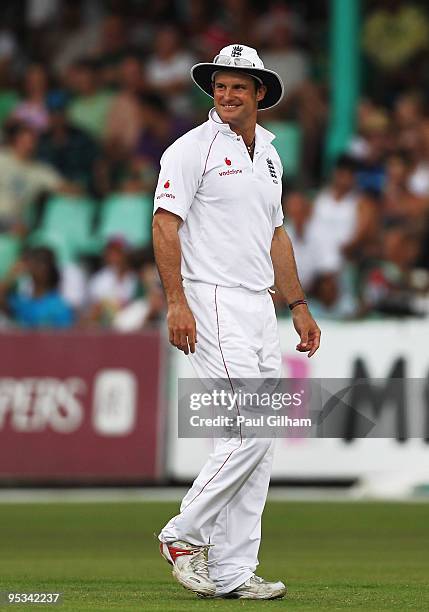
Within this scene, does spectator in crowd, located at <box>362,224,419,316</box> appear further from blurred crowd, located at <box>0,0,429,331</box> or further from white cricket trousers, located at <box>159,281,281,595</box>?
white cricket trousers, located at <box>159,281,281,595</box>

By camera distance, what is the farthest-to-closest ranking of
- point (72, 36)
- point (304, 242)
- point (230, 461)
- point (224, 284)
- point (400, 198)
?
point (72, 36) → point (400, 198) → point (304, 242) → point (224, 284) → point (230, 461)

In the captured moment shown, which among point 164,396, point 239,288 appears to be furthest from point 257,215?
point 164,396

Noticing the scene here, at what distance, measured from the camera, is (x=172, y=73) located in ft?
66.5

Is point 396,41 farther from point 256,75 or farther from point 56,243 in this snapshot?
point 256,75

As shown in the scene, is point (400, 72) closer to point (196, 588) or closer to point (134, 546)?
point (134, 546)

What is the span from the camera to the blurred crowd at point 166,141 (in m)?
16.2

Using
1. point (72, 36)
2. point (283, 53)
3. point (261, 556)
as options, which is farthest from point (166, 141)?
point (261, 556)

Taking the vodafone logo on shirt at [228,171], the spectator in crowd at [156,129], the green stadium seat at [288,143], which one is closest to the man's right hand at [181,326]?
the vodafone logo on shirt at [228,171]

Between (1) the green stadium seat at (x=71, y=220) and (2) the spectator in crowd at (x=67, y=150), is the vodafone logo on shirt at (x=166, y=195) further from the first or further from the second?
(2) the spectator in crowd at (x=67, y=150)

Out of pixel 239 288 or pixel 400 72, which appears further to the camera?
pixel 400 72

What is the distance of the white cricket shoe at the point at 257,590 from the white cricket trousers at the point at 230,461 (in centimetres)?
3

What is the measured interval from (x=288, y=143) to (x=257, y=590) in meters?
12.1

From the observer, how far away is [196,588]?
748 centimetres

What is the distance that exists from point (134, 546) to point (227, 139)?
398 centimetres
